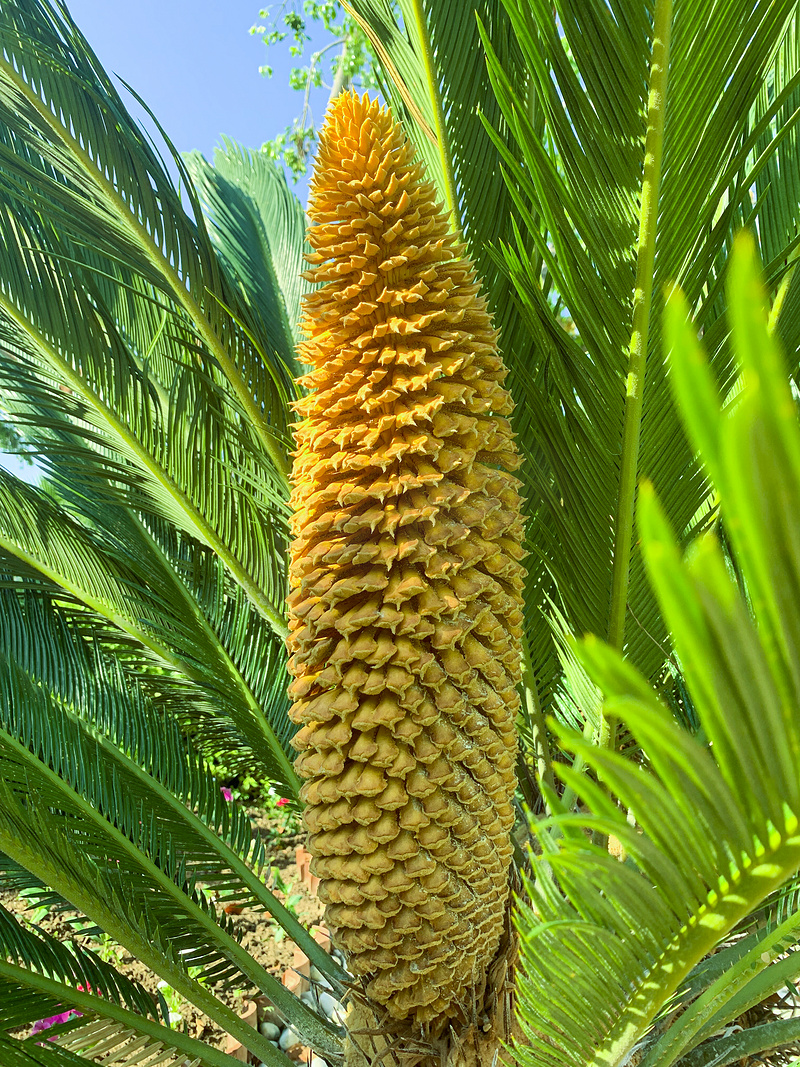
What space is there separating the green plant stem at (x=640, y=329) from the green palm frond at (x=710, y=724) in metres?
0.70

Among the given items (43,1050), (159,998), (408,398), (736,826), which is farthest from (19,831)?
(736,826)

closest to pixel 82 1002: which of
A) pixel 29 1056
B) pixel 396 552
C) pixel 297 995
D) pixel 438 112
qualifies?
pixel 29 1056

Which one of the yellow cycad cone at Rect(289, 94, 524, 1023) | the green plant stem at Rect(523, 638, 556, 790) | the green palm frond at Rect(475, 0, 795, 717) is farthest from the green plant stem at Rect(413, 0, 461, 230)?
the green plant stem at Rect(523, 638, 556, 790)

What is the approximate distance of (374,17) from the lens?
1.47m

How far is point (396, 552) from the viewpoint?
0.99 metres

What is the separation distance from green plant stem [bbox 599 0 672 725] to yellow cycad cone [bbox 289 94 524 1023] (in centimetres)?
21

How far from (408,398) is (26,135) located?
97cm

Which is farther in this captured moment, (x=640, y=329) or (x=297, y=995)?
(x=297, y=995)

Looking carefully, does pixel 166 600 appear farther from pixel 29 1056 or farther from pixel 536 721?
pixel 29 1056

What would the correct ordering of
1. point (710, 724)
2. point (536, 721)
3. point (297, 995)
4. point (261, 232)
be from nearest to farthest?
point (710, 724) < point (536, 721) < point (297, 995) < point (261, 232)

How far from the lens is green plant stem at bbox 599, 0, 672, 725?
944mm

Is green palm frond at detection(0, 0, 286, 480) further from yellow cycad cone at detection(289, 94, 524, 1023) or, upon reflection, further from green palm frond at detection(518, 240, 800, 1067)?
green palm frond at detection(518, 240, 800, 1067)

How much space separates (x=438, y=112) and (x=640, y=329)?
698 mm

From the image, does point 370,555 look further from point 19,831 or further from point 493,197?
point 493,197
